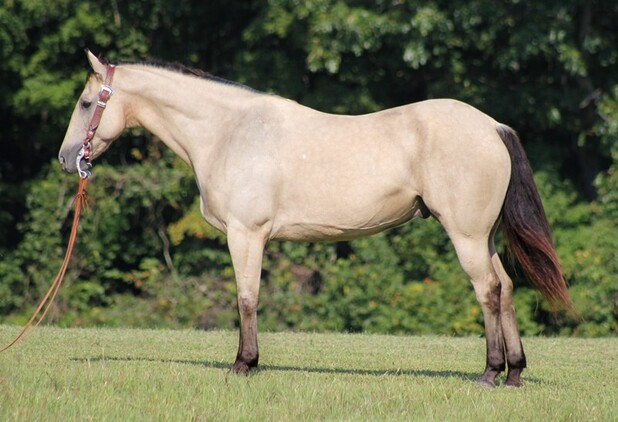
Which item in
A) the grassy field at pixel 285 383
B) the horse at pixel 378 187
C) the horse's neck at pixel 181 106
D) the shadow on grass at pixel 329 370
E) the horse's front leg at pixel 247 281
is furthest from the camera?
the horse's neck at pixel 181 106

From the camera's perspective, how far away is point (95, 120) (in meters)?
8.49

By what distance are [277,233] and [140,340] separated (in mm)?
3094

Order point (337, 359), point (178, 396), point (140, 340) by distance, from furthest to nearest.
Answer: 1. point (140, 340)
2. point (337, 359)
3. point (178, 396)

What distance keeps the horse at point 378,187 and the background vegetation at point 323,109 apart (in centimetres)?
781

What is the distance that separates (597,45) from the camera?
16797mm

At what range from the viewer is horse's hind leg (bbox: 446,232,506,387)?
765cm

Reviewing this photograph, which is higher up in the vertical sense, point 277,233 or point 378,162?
point 378,162

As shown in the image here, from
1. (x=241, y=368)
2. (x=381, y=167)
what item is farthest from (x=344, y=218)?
(x=241, y=368)

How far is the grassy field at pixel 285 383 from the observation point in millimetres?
6426

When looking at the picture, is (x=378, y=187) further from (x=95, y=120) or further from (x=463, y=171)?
(x=95, y=120)

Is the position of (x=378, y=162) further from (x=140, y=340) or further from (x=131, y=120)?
(x=140, y=340)

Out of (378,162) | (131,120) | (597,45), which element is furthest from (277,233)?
(597,45)

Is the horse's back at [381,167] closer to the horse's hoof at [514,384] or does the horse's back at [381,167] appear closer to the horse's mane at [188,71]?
the horse's mane at [188,71]

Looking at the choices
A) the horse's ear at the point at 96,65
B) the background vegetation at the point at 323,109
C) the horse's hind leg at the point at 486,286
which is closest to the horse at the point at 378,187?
the horse's hind leg at the point at 486,286
